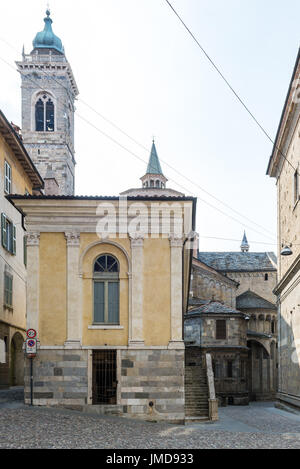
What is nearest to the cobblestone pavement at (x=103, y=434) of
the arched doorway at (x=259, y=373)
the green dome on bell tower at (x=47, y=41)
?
the arched doorway at (x=259, y=373)

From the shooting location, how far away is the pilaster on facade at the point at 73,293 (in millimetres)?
17172

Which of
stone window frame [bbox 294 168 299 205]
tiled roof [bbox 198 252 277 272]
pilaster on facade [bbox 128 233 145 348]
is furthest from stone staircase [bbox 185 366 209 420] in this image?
tiled roof [bbox 198 252 277 272]

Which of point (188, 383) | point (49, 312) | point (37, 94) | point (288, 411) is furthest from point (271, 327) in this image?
point (49, 312)

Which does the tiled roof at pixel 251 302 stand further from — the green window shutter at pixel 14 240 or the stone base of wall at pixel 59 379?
the stone base of wall at pixel 59 379

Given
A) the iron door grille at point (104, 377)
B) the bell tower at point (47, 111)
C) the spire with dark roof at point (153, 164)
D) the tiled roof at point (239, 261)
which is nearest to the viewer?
the iron door grille at point (104, 377)

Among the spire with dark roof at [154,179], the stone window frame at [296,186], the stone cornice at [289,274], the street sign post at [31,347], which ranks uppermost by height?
the spire with dark roof at [154,179]

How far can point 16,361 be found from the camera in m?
26.9

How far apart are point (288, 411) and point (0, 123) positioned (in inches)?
759

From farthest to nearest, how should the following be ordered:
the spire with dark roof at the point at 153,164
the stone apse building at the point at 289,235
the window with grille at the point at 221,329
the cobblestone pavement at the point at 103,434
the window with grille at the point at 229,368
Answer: the spire with dark roof at the point at 153,164 → the window with grille at the point at 221,329 → the window with grille at the point at 229,368 → the stone apse building at the point at 289,235 → the cobblestone pavement at the point at 103,434

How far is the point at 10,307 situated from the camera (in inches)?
1001

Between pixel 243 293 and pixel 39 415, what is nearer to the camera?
pixel 39 415

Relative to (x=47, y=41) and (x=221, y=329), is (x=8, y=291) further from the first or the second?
(x=47, y=41)

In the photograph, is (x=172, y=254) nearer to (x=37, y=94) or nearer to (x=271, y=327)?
(x=271, y=327)

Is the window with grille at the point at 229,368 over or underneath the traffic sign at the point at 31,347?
underneath
